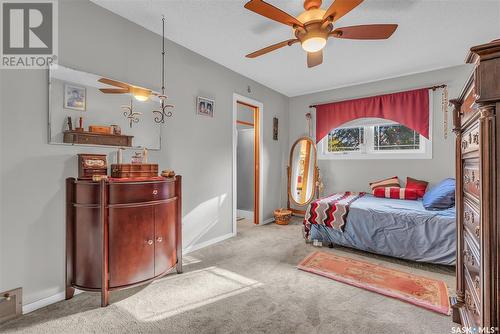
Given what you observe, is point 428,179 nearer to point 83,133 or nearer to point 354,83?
point 354,83

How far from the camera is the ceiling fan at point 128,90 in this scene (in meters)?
→ 2.19

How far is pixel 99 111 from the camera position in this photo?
2.15m

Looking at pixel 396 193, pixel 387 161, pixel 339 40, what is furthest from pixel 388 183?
pixel 339 40

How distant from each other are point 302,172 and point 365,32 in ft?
10.2

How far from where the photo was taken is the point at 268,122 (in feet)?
14.7

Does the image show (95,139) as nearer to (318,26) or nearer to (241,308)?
(241,308)

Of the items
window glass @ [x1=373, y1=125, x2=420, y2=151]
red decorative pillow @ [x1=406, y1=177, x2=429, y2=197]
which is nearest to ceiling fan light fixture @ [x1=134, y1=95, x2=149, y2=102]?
window glass @ [x1=373, y1=125, x2=420, y2=151]

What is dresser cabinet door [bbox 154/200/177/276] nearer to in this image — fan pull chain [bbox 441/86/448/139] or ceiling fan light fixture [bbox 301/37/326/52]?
ceiling fan light fixture [bbox 301/37/326/52]

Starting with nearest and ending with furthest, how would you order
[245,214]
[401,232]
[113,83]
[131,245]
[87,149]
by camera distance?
[131,245] < [87,149] < [113,83] < [401,232] < [245,214]

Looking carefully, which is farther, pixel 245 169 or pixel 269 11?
pixel 245 169

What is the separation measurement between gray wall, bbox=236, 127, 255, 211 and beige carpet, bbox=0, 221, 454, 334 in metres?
2.28

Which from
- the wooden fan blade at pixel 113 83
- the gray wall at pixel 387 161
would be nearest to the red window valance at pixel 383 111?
the gray wall at pixel 387 161

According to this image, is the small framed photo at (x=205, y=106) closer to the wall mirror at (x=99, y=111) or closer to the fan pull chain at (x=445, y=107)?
the wall mirror at (x=99, y=111)

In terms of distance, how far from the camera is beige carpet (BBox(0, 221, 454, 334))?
1.61m
